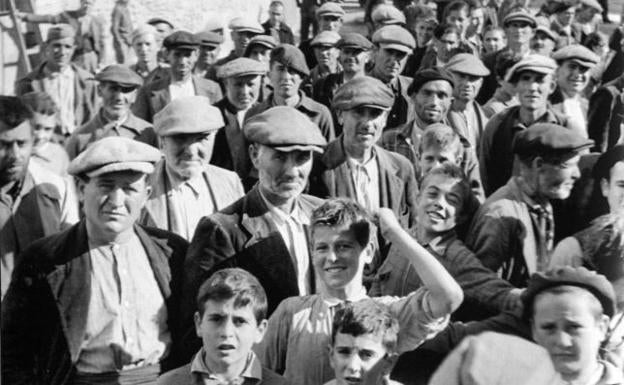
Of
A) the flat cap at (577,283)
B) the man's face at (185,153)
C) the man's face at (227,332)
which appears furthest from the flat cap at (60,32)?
the flat cap at (577,283)

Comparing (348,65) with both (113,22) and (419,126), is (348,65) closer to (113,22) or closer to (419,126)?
(419,126)

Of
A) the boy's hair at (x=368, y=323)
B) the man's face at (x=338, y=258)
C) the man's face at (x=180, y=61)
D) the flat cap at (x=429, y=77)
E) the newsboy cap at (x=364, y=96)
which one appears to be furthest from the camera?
the man's face at (x=180, y=61)

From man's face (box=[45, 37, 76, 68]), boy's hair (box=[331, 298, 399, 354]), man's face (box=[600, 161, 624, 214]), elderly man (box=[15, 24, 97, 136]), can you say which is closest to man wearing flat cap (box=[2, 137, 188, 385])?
boy's hair (box=[331, 298, 399, 354])

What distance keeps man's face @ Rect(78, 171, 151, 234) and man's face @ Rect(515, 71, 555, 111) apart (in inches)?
127

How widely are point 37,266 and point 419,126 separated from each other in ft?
10.1

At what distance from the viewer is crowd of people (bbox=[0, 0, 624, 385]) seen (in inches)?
144

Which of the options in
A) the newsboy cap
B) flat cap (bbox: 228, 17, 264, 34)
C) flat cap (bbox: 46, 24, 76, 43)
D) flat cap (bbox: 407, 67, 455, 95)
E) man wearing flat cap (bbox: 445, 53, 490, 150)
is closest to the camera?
the newsboy cap

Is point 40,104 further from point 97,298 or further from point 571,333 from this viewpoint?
point 571,333

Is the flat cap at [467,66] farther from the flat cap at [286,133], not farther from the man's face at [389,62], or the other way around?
the flat cap at [286,133]

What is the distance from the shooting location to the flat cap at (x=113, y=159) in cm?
405

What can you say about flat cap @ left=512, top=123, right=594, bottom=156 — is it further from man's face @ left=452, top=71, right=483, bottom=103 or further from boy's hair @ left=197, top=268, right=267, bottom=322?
man's face @ left=452, top=71, right=483, bottom=103

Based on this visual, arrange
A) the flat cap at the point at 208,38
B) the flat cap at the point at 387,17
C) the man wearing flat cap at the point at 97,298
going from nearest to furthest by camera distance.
Result: the man wearing flat cap at the point at 97,298, the flat cap at the point at 208,38, the flat cap at the point at 387,17

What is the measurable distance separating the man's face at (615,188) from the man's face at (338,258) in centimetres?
132

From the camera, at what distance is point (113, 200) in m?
4.05
